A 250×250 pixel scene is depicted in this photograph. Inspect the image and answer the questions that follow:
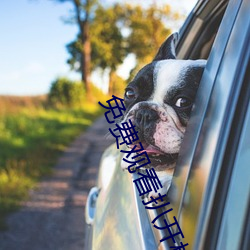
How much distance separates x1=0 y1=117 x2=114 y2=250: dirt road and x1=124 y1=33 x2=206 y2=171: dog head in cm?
319

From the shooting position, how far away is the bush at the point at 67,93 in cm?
1851

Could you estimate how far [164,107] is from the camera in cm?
139

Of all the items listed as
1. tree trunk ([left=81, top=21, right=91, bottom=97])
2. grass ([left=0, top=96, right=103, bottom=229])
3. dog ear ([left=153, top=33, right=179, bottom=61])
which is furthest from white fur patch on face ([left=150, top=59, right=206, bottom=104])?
tree trunk ([left=81, top=21, right=91, bottom=97])

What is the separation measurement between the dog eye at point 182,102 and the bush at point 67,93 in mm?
17010

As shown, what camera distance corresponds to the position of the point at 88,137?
39.0 feet

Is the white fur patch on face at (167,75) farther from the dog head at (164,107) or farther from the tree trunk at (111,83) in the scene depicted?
the tree trunk at (111,83)

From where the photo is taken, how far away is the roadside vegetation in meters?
5.98

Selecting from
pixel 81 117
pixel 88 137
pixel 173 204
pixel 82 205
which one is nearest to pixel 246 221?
pixel 173 204

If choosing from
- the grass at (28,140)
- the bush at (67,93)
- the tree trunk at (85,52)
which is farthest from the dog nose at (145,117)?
the bush at (67,93)

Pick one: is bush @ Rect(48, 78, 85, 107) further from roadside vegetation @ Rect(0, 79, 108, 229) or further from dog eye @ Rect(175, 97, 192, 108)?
dog eye @ Rect(175, 97, 192, 108)

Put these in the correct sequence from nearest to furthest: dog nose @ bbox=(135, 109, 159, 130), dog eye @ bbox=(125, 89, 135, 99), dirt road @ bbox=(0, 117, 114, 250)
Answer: dog nose @ bbox=(135, 109, 159, 130), dog eye @ bbox=(125, 89, 135, 99), dirt road @ bbox=(0, 117, 114, 250)

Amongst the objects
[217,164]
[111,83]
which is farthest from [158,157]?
[111,83]

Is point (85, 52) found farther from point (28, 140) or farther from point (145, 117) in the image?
point (145, 117)

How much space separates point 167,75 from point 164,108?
0.39ft
